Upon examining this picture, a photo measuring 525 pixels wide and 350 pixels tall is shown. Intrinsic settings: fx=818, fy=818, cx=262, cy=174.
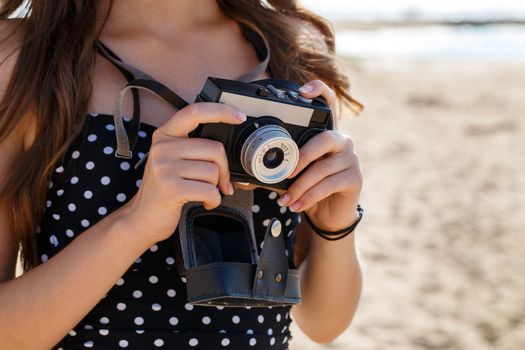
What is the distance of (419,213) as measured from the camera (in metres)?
6.46

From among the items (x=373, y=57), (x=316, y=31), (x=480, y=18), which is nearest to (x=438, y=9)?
(x=480, y=18)

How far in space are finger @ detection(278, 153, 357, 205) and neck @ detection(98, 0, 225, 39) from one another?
1.50 feet

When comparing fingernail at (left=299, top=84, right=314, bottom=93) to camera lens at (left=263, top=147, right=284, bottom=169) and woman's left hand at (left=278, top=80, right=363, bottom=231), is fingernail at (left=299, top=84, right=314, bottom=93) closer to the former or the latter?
woman's left hand at (left=278, top=80, right=363, bottom=231)

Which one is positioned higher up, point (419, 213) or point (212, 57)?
point (212, 57)

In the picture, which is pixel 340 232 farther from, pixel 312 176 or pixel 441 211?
pixel 441 211

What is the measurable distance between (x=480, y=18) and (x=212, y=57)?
144 ft

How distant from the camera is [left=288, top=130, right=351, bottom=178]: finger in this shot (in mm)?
1375

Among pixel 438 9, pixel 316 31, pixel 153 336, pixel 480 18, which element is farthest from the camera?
pixel 438 9

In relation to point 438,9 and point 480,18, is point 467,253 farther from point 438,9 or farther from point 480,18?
point 438,9

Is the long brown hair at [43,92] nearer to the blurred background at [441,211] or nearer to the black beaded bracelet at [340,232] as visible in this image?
the black beaded bracelet at [340,232]

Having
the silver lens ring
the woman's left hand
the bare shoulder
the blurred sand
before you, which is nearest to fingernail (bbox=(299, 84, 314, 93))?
A: the woman's left hand

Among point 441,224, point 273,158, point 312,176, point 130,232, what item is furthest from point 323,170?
point 441,224

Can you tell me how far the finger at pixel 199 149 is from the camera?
1258mm

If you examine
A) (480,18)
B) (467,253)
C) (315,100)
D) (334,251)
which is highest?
(480,18)
